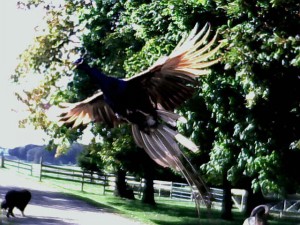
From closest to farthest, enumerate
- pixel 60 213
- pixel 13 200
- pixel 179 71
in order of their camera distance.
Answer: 1. pixel 179 71
2. pixel 13 200
3. pixel 60 213

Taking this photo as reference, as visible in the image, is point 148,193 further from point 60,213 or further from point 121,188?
point 60,213

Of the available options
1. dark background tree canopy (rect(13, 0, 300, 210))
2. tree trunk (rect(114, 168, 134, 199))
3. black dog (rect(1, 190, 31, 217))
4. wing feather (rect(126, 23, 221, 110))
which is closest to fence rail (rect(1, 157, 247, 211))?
tree trunk (rect(114, 168, 134, 199))

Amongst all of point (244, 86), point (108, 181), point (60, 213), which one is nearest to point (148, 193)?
point (108, 181)

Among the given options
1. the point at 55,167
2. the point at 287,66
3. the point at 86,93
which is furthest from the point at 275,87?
the point at 55,167

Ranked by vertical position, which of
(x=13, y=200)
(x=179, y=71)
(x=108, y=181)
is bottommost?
(x=13, y=200)

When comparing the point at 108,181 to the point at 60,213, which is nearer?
the point at 60,213

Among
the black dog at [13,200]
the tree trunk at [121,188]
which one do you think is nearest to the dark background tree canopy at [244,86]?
the black dog at [13,200]

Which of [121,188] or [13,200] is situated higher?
[121,188]

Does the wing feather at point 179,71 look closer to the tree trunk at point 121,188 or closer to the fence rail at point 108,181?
the tree trunk at point 121,188

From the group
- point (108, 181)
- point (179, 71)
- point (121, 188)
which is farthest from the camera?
point (108, 181)

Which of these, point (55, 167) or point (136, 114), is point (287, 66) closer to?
point (136, 114)

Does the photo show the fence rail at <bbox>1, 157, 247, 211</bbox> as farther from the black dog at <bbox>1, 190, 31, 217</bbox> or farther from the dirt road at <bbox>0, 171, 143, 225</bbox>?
the black dog at <bbox>1, 190, 31, 217</bbox>

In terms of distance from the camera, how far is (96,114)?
11.3 ft

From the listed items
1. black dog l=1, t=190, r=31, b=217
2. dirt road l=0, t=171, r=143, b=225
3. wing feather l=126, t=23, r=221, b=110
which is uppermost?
wing feather l=126, t=23, r=221, b=110
